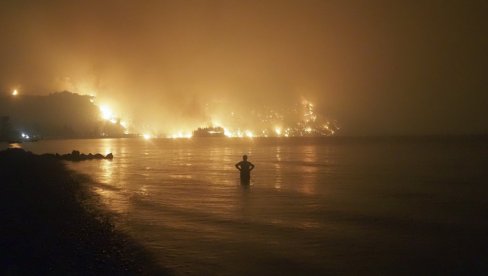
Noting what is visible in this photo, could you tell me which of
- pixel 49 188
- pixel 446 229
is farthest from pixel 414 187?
pixel 49 188

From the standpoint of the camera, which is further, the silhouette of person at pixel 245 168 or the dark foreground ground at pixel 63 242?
the silhouette of person at pixel 245 168

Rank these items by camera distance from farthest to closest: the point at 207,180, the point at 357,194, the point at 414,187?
the point at 207,180
the point at 414,187
the point at 357,194

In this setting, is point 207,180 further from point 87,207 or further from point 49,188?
point 87,207

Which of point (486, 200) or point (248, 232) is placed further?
point (486, 200)

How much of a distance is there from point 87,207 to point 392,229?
1679 centimetres

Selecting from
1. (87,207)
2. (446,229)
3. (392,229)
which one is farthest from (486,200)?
(87,207)

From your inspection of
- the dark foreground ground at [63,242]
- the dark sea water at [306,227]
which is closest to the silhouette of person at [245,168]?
the dark sea water at [306,227]

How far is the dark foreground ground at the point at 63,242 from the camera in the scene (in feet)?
40.4

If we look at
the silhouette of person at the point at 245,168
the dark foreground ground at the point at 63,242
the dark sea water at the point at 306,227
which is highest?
the silhouette of person at the point at 245,168

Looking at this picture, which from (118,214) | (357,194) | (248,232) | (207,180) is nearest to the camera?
(248,232)

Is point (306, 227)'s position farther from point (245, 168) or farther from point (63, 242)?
point (245, 168)

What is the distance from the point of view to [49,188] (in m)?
31.4

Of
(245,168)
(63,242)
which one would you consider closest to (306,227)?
(63,242)

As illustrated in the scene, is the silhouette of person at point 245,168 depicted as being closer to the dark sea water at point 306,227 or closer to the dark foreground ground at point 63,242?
the dark sea water at point 306,227
